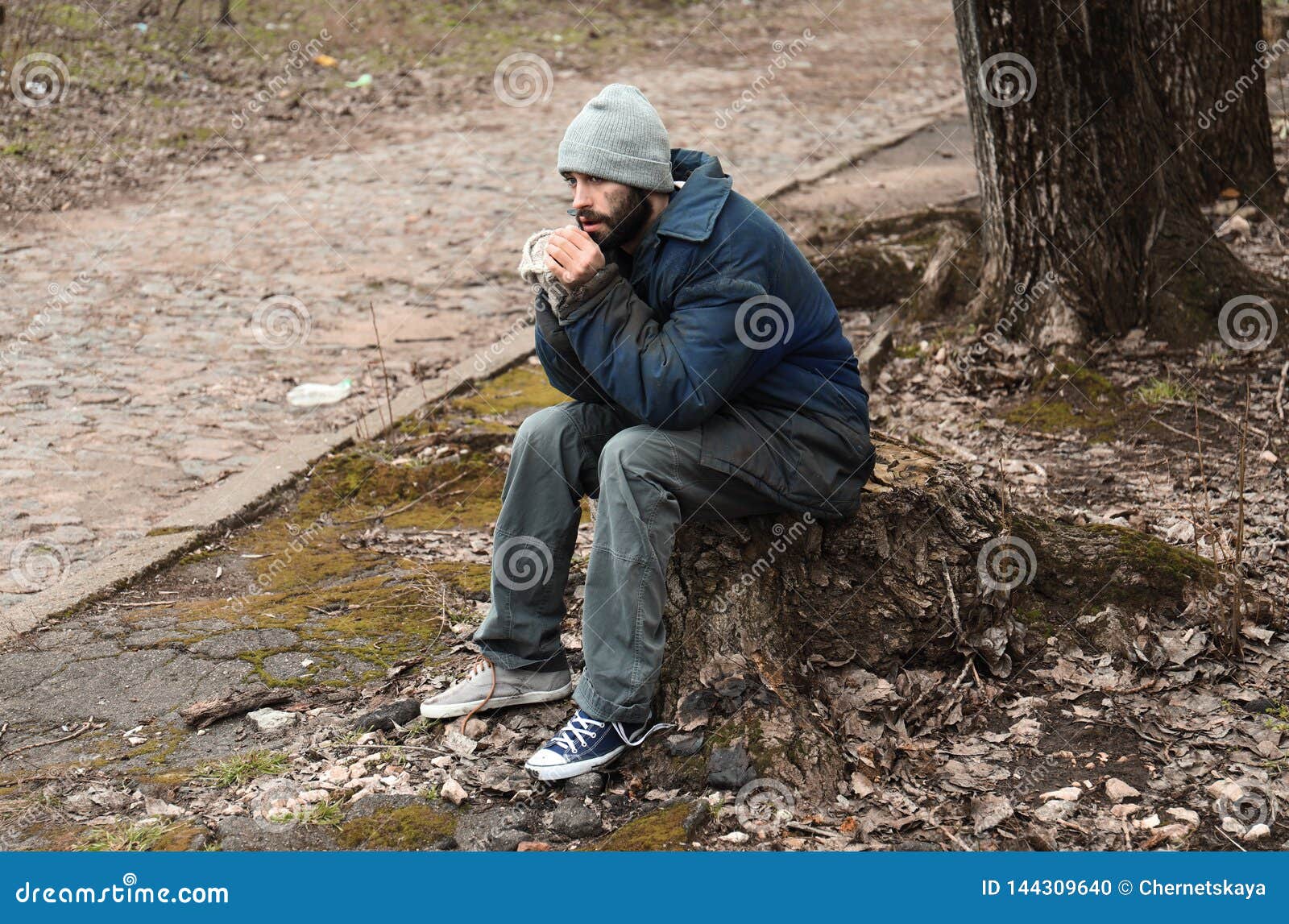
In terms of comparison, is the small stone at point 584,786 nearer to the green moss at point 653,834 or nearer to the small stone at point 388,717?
the green moss at point 653,834

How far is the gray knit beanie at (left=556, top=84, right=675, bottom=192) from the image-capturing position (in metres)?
3.65

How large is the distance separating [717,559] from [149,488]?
3.17m

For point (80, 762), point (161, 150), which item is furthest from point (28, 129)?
point (80, 762)

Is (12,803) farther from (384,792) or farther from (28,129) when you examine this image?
(28,129)

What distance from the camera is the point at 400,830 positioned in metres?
3.42

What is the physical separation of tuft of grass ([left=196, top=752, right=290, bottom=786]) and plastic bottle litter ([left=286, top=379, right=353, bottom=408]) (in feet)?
11.0

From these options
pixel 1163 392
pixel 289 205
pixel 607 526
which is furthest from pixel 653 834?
pixel 289 205

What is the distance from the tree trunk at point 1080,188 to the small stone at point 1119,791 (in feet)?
9.93

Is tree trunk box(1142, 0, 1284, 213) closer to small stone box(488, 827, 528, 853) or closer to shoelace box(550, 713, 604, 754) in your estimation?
shoelace box(550, 713, 604, 754)

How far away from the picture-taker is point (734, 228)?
361 cm

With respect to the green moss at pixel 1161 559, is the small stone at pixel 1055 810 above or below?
below

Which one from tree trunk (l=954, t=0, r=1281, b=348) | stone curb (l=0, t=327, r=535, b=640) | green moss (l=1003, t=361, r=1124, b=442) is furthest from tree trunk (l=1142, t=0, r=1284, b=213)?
stone curb (l=0, t=327, r=535, b=640)

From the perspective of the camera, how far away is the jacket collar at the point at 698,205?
3576 millimetres

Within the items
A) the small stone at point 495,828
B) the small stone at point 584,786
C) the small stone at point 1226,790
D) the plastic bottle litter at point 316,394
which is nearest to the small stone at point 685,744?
the small stone at point 584,786
